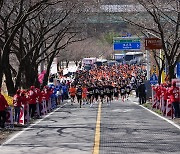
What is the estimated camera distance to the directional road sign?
5234 centimetres

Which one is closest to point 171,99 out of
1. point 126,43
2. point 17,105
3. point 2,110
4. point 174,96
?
point 174,96

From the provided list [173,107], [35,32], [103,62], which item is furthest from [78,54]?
[173,107]

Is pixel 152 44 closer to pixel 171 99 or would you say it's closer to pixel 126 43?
pixel 171 99

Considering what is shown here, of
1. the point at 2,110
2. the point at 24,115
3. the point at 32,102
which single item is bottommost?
the point at 24,115

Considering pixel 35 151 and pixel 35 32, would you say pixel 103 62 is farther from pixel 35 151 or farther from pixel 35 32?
pixel 35 151

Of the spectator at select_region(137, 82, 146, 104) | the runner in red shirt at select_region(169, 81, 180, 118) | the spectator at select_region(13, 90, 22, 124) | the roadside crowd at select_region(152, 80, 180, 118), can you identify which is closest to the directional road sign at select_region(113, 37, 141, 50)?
the spectator at select_region(137, 82, 146, 104)

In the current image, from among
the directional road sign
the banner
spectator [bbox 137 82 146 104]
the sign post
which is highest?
the directional road sign

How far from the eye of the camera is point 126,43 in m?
53.0

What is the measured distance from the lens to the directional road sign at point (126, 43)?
52344 millimetres

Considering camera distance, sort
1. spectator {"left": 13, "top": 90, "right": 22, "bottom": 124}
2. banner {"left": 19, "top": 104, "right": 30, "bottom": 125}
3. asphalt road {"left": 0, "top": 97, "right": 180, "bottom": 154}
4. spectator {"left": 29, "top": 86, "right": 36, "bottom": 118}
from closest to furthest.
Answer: asphalt road {"left": 0, "top": 97, "right": 180, "bottom": 154} < spectator {"left": 13, "top": 90, "right": 22, "bottom": 124} < banner {"left": 19, "top": 104, "right": 30, "bottom": 125} < spectator {"left": 29, "top": 86, "right": 36, "bottom": 118}

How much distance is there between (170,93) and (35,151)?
1096cm

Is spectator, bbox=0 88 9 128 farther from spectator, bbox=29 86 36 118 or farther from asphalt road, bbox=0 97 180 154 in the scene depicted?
spectator, bbox=29 86 36 118

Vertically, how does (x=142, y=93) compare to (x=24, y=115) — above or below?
above

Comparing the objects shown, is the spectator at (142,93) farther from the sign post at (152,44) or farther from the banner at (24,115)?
the banner at (24,115)
